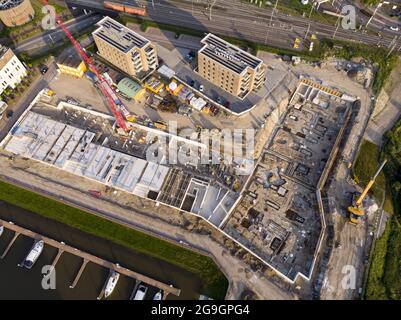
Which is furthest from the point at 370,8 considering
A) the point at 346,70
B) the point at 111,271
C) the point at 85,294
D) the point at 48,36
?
the point at 85,294

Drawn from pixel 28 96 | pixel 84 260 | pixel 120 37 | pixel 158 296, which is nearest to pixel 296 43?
pixel 120 37

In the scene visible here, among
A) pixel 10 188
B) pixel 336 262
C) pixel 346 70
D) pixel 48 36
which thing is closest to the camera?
pixel 336 262

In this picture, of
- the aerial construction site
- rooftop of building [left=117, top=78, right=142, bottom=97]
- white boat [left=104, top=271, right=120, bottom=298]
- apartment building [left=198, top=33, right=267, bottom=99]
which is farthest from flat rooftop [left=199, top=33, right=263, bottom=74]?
white boat [left=104, top=271, right=120, bottom=298]

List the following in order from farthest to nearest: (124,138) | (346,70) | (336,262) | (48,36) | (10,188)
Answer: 1. (48,36)
2. (346,70)
3. (124,138)
4. (10,188)
5. (336,262)

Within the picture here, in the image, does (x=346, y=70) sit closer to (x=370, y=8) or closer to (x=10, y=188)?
(x=370, y=8)

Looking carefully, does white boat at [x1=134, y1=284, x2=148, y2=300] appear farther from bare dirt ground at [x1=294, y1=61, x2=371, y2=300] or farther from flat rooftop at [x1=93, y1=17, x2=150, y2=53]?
flat rooftop at [x1=93, y1=17, x2=150, y2=53]

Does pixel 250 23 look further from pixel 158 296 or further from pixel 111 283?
pixel 111 283

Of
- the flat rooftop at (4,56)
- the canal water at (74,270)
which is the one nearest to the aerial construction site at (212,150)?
the canal water at (74,270)
